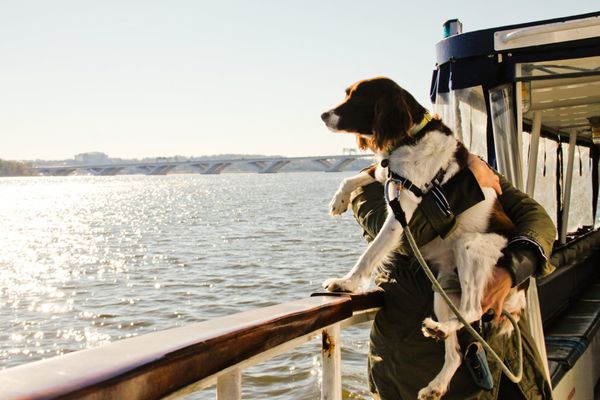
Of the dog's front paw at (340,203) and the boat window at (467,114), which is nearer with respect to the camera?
the dog's front paw at (340,203)

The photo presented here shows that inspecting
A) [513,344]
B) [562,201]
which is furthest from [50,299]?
[513,344]

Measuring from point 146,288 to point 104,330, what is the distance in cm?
394

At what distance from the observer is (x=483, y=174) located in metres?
2.68

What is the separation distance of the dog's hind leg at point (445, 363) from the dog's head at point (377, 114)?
2.10ft

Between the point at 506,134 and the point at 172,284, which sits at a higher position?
the point at 506,134

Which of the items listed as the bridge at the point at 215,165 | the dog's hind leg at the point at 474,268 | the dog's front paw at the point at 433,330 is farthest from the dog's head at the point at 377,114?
the bridge at the point at 215,165

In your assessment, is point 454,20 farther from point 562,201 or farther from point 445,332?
point 562,201

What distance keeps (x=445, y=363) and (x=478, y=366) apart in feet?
0.38

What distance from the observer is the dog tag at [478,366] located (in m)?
2.51

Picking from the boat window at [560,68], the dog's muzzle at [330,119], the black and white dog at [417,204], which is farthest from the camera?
the boat window at [560,68]

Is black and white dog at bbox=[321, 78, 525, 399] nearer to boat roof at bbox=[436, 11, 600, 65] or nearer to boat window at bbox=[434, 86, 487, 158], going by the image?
boat roof at bbox=[436, 11, 600, 65]

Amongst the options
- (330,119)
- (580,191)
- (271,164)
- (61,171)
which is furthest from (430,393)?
(61,171)

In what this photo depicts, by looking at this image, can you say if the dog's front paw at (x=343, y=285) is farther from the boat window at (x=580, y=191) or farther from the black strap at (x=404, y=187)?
the boat window at (x=580, y=191)

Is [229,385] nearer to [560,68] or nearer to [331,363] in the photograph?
[331,363]
